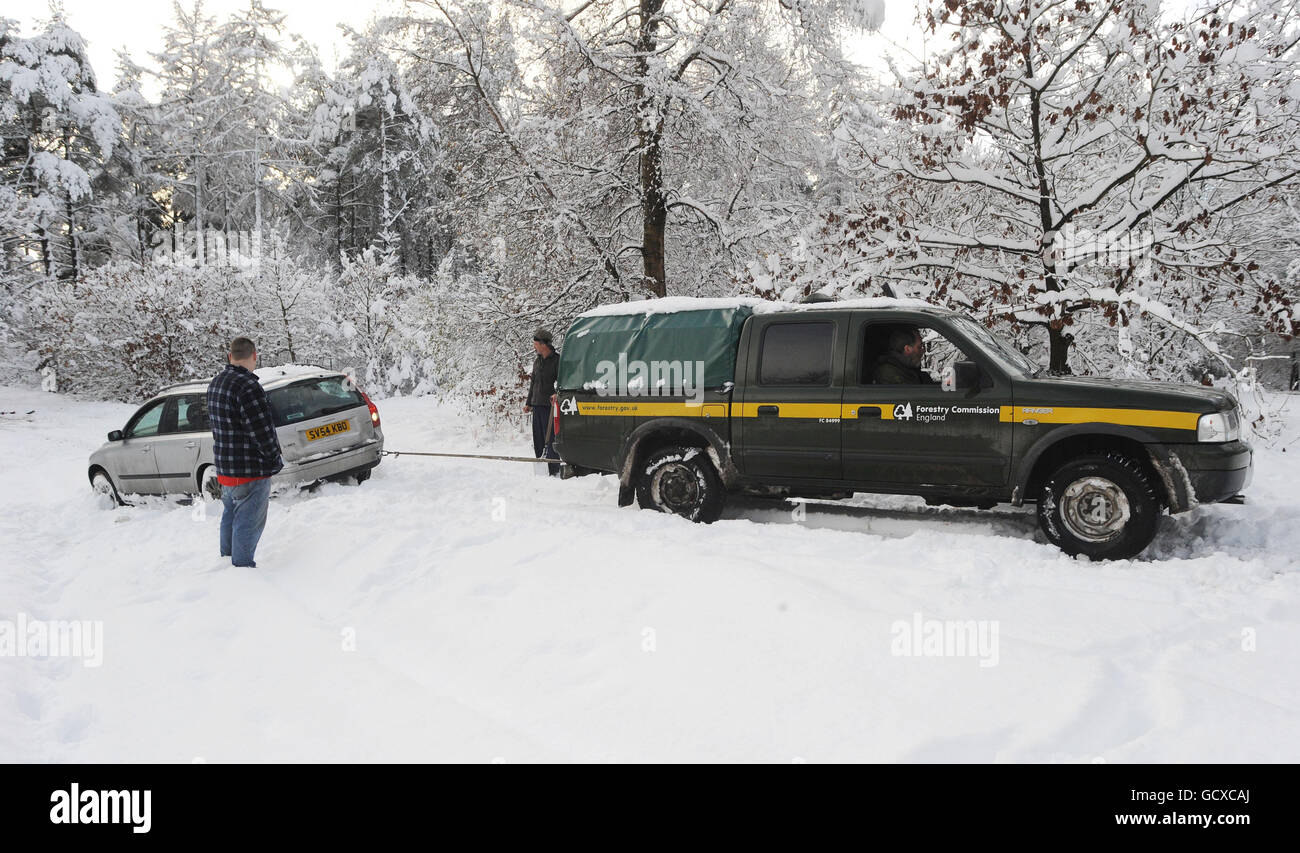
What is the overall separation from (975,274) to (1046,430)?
3863 mm

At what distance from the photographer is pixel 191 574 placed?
5938mm

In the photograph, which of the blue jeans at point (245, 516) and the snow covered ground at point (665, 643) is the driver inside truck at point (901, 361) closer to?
the snow covered ground at point (665, 643)

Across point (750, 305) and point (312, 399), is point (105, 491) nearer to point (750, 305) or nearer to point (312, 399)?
point (312, 399)

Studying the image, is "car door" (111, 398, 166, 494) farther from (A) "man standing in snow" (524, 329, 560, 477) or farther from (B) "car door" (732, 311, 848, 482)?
(B) "car door" (732, 311, 848, 482)

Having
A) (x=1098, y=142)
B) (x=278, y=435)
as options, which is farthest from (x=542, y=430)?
(x=1098, y=142)

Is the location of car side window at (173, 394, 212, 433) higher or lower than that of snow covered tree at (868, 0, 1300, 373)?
lower

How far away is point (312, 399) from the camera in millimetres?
8922

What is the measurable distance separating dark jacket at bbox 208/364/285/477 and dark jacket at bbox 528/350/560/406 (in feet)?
15.5

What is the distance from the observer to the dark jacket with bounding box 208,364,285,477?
236 inches

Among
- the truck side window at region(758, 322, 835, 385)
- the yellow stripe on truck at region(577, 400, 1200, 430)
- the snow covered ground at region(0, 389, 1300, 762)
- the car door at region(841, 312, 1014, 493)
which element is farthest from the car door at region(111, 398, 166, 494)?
the car door at region(841, 312, 1014, 493)

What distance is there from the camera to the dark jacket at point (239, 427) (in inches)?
236

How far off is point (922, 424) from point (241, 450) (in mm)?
5315

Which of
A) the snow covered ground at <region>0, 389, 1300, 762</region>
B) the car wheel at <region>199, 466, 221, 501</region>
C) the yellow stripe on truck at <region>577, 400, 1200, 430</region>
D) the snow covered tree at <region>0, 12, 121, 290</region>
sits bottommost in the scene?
the snow covered ground at <region>0, 389, 1300, 762</region>
